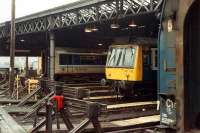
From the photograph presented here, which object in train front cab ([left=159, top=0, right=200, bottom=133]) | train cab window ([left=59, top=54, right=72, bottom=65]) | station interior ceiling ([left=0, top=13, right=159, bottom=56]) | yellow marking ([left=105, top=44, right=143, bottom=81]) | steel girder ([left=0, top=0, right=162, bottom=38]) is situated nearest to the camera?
Result: train front cab ([left=159, top=0, right=200, bottom=133])

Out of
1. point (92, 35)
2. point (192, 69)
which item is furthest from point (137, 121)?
point (92, 35)

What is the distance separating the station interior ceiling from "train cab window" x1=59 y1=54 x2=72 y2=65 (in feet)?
6.50

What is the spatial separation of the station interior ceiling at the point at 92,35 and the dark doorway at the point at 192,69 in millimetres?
20733

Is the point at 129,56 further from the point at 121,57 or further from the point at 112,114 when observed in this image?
the point at 112,114

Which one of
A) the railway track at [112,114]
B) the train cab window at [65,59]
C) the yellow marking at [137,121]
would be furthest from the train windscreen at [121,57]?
the train cab window at [65,59]

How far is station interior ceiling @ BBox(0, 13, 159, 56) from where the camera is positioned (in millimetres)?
26859

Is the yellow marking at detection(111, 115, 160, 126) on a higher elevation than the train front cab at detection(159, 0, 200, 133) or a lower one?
lower

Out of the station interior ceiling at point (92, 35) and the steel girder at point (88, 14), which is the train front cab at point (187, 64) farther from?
the station interior ceiling at point (92, 35)

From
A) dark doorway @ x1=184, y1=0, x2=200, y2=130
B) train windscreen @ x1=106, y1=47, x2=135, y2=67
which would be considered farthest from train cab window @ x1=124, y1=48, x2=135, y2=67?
dark doorway @ x1=184, y1=0, x2=200, y2=130

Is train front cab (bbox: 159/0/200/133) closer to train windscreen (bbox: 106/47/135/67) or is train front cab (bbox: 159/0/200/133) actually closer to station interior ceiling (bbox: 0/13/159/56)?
train windscreen (bbox: 106/47/135/67)

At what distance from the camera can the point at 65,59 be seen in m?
30.8

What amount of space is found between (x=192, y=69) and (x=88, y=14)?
21.6 meters

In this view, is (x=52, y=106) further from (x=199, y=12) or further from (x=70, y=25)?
(x=70, y=25)

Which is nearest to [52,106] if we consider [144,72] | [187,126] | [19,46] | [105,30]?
[187,126]
